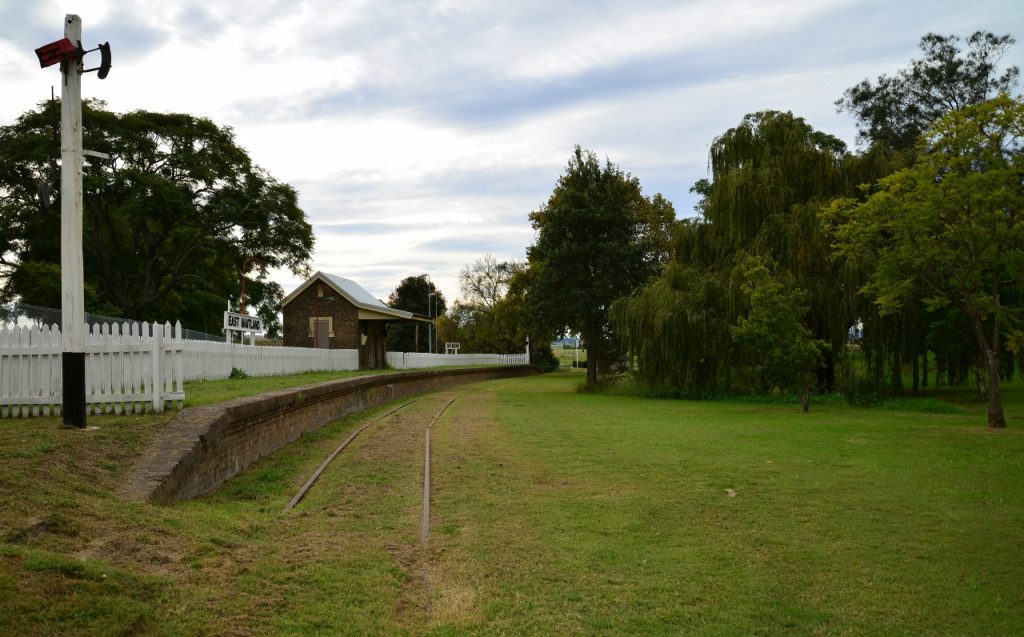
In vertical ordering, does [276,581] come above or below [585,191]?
below

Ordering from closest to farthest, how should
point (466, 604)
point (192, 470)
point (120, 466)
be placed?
1. point (466, 604)
2. point (120, 466)
3. point (192, 470)

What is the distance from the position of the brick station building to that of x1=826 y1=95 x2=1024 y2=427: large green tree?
29.5 m

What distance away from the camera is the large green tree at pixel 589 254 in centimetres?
3784

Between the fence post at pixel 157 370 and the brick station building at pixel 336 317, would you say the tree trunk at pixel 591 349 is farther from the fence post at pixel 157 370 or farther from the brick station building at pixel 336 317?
the fence post at pixel 157 370

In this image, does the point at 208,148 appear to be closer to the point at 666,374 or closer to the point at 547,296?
the point at 547,296

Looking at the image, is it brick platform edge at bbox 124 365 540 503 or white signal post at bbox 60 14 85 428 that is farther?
white signal post at bbox 60 14 85 428

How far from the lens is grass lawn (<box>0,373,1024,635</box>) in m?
4.73

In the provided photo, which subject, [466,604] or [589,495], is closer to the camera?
[466,604]

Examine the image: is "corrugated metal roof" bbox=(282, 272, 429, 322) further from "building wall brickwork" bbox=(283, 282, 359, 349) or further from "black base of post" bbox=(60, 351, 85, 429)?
"black base of post" bbox=(60, 351, 85, 429)

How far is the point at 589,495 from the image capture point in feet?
29.0

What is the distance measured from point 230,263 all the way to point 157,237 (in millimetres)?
4605

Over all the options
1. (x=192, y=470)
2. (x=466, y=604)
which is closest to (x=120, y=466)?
(x=192, y=470)

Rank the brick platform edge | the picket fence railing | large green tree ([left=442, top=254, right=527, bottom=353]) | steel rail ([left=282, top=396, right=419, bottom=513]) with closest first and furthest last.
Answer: the brick platform edge → steel rail ([left=282, top=396, right=419, bottom=513]) → the picket fence railing → large green tree ([left=442, top=254, right=527, bottom=353])

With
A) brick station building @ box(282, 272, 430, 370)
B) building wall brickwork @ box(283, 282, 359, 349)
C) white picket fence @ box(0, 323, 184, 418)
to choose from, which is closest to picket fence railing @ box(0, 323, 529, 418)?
white picket fence @ box(0, 323, 184, 418)
